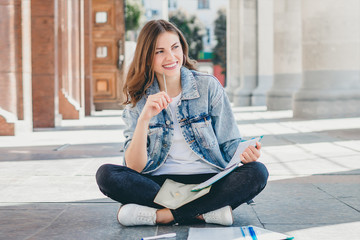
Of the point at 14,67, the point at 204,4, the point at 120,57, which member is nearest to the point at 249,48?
the point at 120,57

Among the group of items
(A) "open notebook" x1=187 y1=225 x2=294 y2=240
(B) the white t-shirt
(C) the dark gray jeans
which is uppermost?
(B) the white t-shirt

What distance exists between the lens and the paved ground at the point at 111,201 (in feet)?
11.1

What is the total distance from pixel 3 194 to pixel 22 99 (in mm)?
6131

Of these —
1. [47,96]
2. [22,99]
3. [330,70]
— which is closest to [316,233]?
[22,99]

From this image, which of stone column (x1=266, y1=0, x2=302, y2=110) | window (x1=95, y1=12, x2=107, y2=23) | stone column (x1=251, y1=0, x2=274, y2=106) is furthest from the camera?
stone column (x1=251, y1=0, x2=274, y2=106)

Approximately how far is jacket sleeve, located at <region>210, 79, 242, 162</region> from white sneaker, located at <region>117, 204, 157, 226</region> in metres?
0.59

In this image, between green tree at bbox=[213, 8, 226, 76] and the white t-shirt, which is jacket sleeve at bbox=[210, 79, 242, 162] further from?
green tree at bbox=[213, 8, 226, 76]

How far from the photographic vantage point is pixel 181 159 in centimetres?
365

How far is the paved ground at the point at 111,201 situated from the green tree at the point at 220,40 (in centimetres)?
5153

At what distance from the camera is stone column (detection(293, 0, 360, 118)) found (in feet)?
45.1

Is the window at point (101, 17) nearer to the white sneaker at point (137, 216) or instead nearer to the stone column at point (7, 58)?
the stone column at point (7, 58)

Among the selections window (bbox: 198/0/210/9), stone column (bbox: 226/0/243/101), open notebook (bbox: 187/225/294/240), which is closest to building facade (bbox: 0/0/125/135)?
open notebook (bbox: 187/225/294/240)

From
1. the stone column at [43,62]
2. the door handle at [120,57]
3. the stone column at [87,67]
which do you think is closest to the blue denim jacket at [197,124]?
the stone column at [43,62]

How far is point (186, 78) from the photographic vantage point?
143 inches
